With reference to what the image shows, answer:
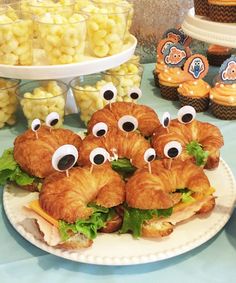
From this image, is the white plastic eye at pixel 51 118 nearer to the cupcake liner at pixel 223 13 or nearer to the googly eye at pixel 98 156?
the googly eye at pixel 98 156

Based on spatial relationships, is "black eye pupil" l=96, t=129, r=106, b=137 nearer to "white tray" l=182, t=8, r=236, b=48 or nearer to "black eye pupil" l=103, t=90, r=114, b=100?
"black eye pupil" l=103, t=90, r=114, b=100

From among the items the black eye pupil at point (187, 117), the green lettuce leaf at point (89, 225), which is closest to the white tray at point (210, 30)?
the black eye pupil at point (187, 117)

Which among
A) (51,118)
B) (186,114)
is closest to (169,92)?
(186,114)

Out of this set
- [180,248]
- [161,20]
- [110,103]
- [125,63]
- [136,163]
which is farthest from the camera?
[161,20]

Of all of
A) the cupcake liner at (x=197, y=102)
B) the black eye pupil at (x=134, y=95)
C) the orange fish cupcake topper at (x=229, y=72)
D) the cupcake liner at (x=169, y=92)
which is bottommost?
the cupcake liner at (x=169, y=92)

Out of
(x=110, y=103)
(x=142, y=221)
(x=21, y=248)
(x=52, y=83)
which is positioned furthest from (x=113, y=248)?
(x=52, y=83)

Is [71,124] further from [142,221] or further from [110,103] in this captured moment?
[142,221]
